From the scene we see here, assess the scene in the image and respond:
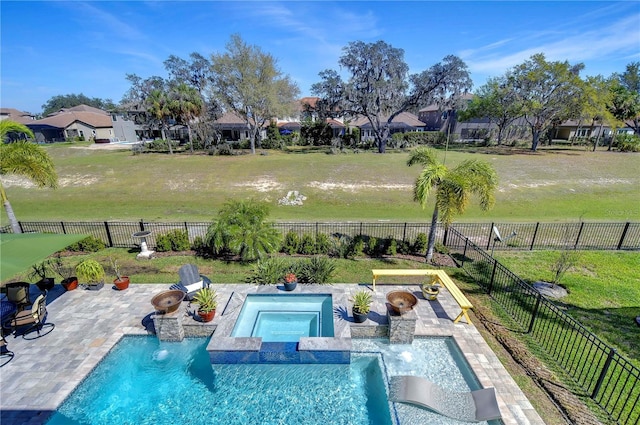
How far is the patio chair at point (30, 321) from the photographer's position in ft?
24.6

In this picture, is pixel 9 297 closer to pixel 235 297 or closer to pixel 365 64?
pixel 235 297

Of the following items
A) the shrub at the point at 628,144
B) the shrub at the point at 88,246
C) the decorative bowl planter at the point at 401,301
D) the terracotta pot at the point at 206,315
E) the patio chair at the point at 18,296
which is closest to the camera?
the decorative bowl planter at the point at 401,301

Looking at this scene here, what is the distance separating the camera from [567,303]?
31.1 feet

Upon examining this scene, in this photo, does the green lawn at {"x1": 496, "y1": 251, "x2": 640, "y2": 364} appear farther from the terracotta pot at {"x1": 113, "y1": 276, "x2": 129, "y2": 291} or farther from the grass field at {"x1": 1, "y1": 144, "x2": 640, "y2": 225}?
the terracotta pot at {"x1": 113, "y1": 276, "x2": 129, "y2": 291}

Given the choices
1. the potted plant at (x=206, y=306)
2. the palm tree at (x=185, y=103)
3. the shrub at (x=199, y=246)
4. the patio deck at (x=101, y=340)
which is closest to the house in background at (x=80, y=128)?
the palm tree at (x=185, y=103)

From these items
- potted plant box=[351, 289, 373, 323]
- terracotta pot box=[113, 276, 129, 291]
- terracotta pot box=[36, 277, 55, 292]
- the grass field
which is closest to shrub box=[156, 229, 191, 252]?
terracotta pot box=[113, 276, 129, 291]

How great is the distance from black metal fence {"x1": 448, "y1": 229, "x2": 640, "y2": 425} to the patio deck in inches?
59.2

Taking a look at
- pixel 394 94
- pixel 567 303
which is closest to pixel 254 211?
pixel 567 303

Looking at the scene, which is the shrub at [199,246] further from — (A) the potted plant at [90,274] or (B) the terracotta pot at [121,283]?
(A) the potted plant at [90,274]

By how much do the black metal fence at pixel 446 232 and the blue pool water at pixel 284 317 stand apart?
488 centimetres

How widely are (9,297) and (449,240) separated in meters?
15.9

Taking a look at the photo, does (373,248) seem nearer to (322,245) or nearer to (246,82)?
(322,245)

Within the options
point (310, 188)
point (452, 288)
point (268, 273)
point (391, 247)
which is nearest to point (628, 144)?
point (310, 188)

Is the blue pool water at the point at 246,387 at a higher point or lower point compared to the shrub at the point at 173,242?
lower
